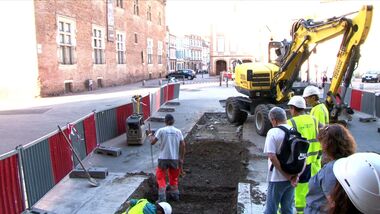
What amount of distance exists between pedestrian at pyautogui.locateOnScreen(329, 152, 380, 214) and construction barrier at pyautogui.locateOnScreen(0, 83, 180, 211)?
4.31 metres

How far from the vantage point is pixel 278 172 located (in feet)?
15.6

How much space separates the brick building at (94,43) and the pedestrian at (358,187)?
76.7 ft

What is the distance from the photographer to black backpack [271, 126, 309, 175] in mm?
4637

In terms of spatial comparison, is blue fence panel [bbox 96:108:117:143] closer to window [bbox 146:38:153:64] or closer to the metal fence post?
the metal fence post

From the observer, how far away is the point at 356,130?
12.5 metres

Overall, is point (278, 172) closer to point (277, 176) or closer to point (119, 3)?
point (277, 176)

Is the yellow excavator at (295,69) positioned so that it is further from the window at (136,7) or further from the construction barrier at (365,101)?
the window at (136,7)

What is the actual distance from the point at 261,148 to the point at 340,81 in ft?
8.51

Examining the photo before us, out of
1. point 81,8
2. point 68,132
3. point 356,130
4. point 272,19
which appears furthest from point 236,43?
point 68,132

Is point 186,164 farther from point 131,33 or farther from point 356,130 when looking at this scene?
point 131,33

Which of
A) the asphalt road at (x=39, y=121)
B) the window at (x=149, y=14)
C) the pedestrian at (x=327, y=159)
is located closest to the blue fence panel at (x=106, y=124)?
the asphalt road at (x=39, y=121)

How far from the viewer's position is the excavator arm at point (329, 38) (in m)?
8.60

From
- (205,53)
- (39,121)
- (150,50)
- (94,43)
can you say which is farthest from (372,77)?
(205,53)

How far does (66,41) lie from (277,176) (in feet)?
78.2
